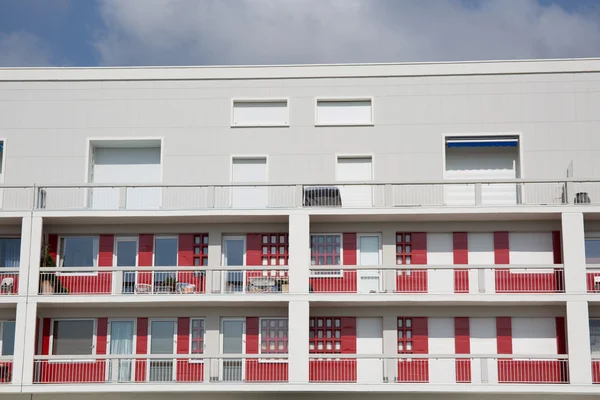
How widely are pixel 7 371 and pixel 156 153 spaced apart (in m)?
9.05

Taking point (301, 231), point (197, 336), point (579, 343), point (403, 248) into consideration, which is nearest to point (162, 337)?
point (197, 336)

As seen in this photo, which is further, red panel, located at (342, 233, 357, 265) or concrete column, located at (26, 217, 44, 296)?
red panel, located at (342, 233, 357, 265)

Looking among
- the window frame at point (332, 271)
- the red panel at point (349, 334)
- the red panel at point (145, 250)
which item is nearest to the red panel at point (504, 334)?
the red panel at point (349, 334)

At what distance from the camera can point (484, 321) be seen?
109ft

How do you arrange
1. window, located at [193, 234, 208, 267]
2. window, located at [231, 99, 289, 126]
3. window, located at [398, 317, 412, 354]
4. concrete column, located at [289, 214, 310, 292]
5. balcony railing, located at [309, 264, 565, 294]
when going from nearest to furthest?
1. concrete column, located at [289, 214, 310, 292]
2. balcony railing, located at [309, 264, 565, 294]
3. window, located at [398, 317, 412, 354]
4. window, located at [193, 234, 208, 267]
5. window, located at [231, 99, 289, 126]

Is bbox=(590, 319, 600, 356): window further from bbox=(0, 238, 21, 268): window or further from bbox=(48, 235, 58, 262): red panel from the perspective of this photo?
bbox=(0, 238, 21, 268): window

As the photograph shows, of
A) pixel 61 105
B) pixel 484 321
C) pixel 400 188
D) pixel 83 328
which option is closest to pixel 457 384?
pixel 484 321

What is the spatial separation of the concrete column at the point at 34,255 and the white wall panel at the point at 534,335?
14.7 meters

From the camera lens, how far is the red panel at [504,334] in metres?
32.9

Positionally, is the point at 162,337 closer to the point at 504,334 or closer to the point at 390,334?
the point at 390,334

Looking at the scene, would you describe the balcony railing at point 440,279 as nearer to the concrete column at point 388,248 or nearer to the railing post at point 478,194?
the concrete column at point 388,248

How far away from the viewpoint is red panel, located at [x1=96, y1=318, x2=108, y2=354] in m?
33.7

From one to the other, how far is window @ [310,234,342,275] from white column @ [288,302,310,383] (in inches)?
77.7

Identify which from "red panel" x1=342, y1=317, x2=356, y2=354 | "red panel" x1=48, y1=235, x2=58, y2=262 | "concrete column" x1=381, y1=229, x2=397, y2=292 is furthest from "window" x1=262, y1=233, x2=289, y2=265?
"red panel" x1=48, y1=235, x2=58, y2=262
